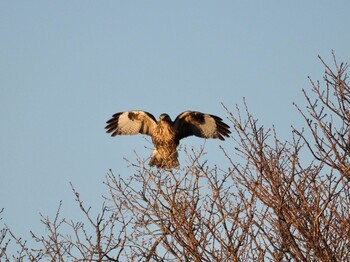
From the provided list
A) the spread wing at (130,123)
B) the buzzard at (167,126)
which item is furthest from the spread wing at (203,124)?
the spread wing at (130,123)

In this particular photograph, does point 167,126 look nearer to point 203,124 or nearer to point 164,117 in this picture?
Answer: point 164,117

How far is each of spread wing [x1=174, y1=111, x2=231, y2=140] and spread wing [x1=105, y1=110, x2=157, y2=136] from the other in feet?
1.83

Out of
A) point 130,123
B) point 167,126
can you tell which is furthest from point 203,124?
point 130,123

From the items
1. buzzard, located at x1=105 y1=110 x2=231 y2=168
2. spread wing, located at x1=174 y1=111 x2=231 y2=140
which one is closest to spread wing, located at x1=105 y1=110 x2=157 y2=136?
buzzard, located at x1=105 y1=110 x2=231 y2=168

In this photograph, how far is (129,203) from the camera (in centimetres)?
885

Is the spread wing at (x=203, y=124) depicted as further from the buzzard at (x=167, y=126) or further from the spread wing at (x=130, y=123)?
the spread wing at (x=130, y=123)

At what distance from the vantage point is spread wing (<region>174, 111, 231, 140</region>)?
1598 cm

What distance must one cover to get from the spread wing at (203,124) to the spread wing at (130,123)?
0.56m

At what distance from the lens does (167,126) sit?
52.5 ft

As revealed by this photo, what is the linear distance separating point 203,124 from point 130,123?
4.96 ft

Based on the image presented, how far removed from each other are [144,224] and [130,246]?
0.46 m

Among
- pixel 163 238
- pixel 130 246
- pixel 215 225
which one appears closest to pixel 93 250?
pixel 130 246

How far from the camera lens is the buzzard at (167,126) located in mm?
15914

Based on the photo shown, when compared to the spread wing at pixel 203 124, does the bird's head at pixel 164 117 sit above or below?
above
